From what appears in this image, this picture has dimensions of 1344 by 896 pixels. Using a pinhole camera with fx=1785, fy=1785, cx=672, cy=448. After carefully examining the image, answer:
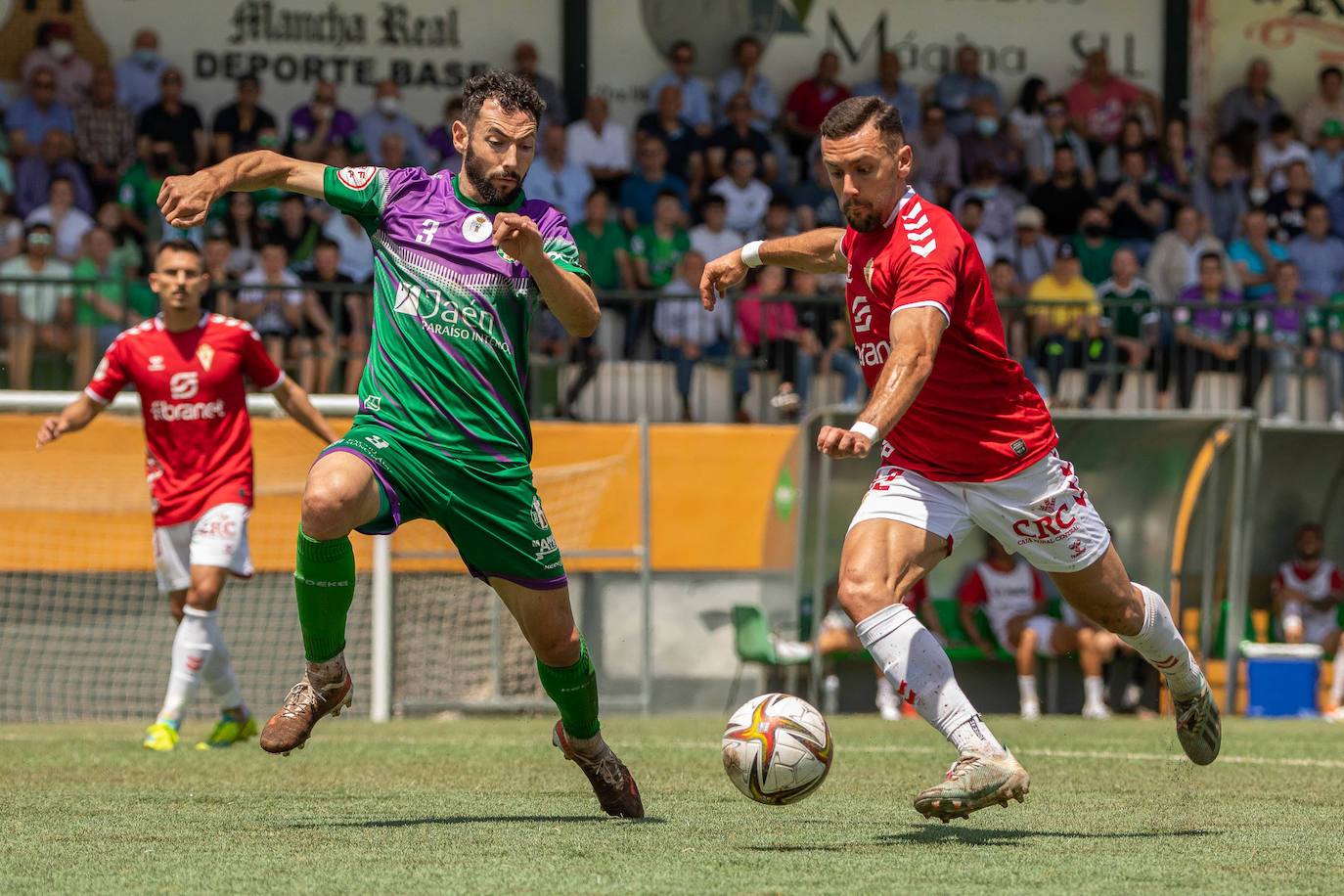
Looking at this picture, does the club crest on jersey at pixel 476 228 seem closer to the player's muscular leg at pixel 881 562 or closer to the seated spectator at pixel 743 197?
the player's muscular leg at pixel 881 562

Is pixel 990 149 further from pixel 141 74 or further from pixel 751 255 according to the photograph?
pixel 751 255

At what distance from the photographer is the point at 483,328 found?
5.94 meters

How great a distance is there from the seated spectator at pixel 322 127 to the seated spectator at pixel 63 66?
1.91 meters

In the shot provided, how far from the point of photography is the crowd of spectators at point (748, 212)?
14.7 metres

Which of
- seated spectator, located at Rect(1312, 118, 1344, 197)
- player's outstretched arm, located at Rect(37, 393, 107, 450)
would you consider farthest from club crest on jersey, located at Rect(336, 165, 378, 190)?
seated spectator, located at Rect(1312, 118, 1344, 197)

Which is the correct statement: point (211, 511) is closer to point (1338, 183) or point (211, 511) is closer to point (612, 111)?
point (612, 111)

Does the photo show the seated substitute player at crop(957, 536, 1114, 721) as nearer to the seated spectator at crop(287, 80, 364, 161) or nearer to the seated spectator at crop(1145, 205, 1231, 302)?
the seated spectator at crop(1145, 205, 1231, 302)

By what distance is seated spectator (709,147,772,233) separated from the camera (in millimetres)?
16531

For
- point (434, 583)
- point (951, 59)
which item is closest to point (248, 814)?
point (434, 583)

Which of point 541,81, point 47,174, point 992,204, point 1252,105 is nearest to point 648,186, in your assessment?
point 541,81

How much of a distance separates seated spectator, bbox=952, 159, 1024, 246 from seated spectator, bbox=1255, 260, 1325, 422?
8.62 feet

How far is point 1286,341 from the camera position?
15.6 meters

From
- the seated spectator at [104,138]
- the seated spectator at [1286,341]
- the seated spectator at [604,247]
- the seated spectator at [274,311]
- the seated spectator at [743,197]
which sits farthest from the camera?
the seated spectator at [743,197]

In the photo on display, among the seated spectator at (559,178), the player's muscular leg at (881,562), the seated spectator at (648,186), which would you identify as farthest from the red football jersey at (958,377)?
the seated spectator at (559,178)
